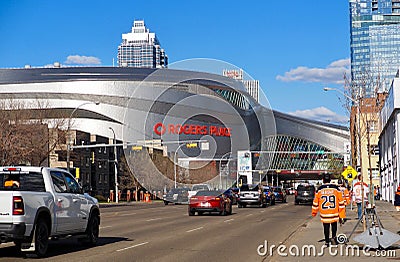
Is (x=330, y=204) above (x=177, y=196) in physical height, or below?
→ above

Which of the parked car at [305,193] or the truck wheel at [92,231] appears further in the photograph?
the parked car at [305,193]

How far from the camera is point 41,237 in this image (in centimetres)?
1507

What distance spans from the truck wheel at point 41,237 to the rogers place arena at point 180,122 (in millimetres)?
22063

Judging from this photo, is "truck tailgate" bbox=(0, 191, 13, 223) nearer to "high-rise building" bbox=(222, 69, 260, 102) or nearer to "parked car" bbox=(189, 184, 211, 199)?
"high-rise building" bbox=(222, 69, 260, 102)

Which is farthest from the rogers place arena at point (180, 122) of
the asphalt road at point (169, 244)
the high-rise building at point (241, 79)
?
the asphalt road at point (169, 244)

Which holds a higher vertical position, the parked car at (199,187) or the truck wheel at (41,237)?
the parked car at (199,187)

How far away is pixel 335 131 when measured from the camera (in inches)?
6516

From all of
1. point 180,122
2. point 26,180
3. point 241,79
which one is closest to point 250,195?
point 241,79

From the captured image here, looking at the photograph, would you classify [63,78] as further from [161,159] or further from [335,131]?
[161,159]

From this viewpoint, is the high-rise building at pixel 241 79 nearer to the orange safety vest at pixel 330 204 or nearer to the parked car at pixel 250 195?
the parked car at pixel 250 195

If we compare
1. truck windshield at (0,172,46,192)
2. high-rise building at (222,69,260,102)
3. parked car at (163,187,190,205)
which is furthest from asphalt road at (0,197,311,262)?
parked car at (163,187,190,205)

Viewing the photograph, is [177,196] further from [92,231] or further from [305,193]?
[92,231]

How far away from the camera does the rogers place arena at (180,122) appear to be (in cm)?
4277

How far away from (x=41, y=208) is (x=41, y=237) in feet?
2.30
